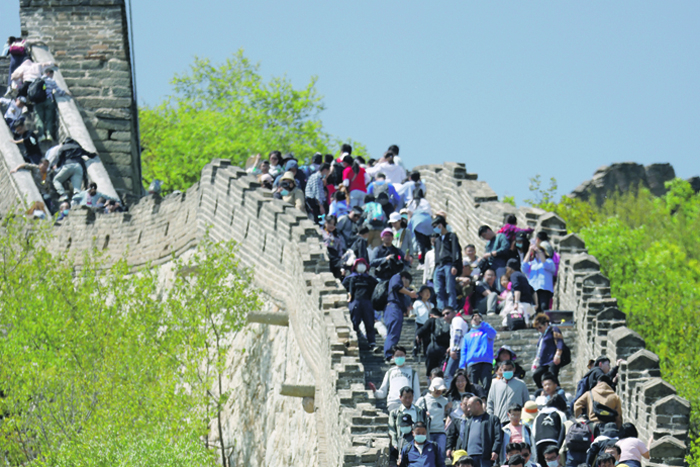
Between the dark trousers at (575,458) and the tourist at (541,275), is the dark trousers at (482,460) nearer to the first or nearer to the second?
the dark trousers at (575,458)

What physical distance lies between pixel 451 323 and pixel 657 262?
34347mm

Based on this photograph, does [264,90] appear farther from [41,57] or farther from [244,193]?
[244,193]

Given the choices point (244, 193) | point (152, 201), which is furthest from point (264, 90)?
point (244, 193)

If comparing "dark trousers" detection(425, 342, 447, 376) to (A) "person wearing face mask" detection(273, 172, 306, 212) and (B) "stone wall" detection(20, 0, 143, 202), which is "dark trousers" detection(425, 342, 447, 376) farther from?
(B) "stone wall" detection(20, 0, 143, 202)

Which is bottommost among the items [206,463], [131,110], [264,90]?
[206,463]

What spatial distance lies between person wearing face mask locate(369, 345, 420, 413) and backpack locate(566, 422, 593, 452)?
271 cm

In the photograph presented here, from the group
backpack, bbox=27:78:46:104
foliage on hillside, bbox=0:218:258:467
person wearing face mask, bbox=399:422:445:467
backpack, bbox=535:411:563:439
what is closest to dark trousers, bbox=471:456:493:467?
person wearing face mask, bbox=399:422:445:467

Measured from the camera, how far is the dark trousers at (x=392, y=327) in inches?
933

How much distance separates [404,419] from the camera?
786 inches

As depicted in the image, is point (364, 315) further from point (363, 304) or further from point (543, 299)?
point (543, 299)

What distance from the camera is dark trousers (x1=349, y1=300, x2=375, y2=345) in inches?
968

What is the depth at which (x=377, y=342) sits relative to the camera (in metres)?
25.0

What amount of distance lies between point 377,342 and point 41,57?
2088 cm

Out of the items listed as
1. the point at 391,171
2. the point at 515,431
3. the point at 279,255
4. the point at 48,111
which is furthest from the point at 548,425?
the point at 48,111
